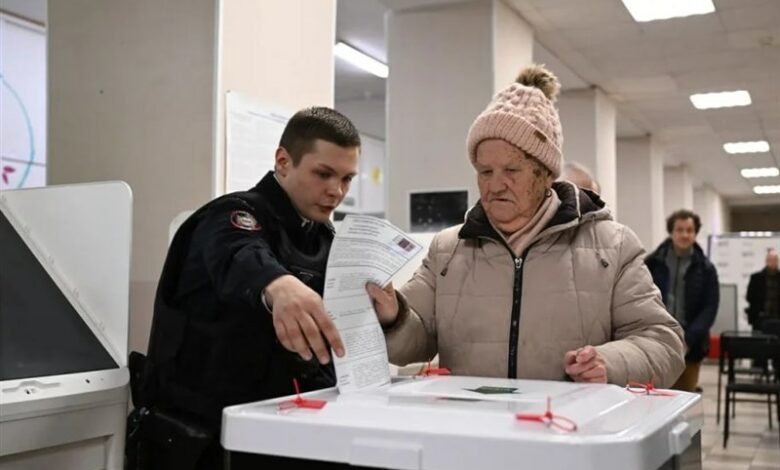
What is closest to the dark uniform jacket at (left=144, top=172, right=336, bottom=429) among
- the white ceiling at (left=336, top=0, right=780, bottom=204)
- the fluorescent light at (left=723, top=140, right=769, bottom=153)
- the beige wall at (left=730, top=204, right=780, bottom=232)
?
the white ceiling at (left=336, top=0, right=780, bottom=204)

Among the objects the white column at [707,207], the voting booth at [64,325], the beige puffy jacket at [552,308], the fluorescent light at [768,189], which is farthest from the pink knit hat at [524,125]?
the fluorescent light at [768,189]

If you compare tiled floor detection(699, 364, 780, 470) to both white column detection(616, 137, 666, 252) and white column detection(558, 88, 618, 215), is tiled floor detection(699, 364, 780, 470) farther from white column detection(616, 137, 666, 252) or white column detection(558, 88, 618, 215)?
white column detection(616, 137, 666, 252)

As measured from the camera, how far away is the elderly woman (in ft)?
4.36

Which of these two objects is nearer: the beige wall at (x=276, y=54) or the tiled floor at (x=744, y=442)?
the beige wall at (x=276, y=54)

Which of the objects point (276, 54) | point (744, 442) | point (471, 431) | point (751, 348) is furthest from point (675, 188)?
point (471, 431)

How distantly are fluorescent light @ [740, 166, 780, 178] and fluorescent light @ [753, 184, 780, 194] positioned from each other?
1.56m

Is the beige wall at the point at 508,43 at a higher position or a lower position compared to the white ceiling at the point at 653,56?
lower

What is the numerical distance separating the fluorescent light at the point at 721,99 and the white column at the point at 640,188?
1596 mm

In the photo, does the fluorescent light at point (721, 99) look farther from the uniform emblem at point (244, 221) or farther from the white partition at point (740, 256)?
the uniform emblem at point (244, 221)

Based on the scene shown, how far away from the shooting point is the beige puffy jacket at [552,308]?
1.33 metres

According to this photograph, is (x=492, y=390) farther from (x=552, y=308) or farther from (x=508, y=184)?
(x=508, y=184)

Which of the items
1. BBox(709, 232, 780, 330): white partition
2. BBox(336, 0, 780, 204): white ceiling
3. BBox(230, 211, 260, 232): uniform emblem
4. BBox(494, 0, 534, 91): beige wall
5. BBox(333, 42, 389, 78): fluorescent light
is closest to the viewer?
BBox(230, 211, 260, 232): uniform emblem

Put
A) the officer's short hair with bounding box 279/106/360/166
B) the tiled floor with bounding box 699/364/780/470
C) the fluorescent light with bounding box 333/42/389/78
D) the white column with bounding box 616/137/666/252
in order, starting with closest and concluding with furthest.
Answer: the officer's short hair with bounding box 279/106/360/166 → the tiled floor with bounding box 699/364/780/470 → the fluorescent light with bounding box 333/42/389/78 → the white column with bounding box 616/137/666/252

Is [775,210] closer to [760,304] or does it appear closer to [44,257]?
[760,304]
